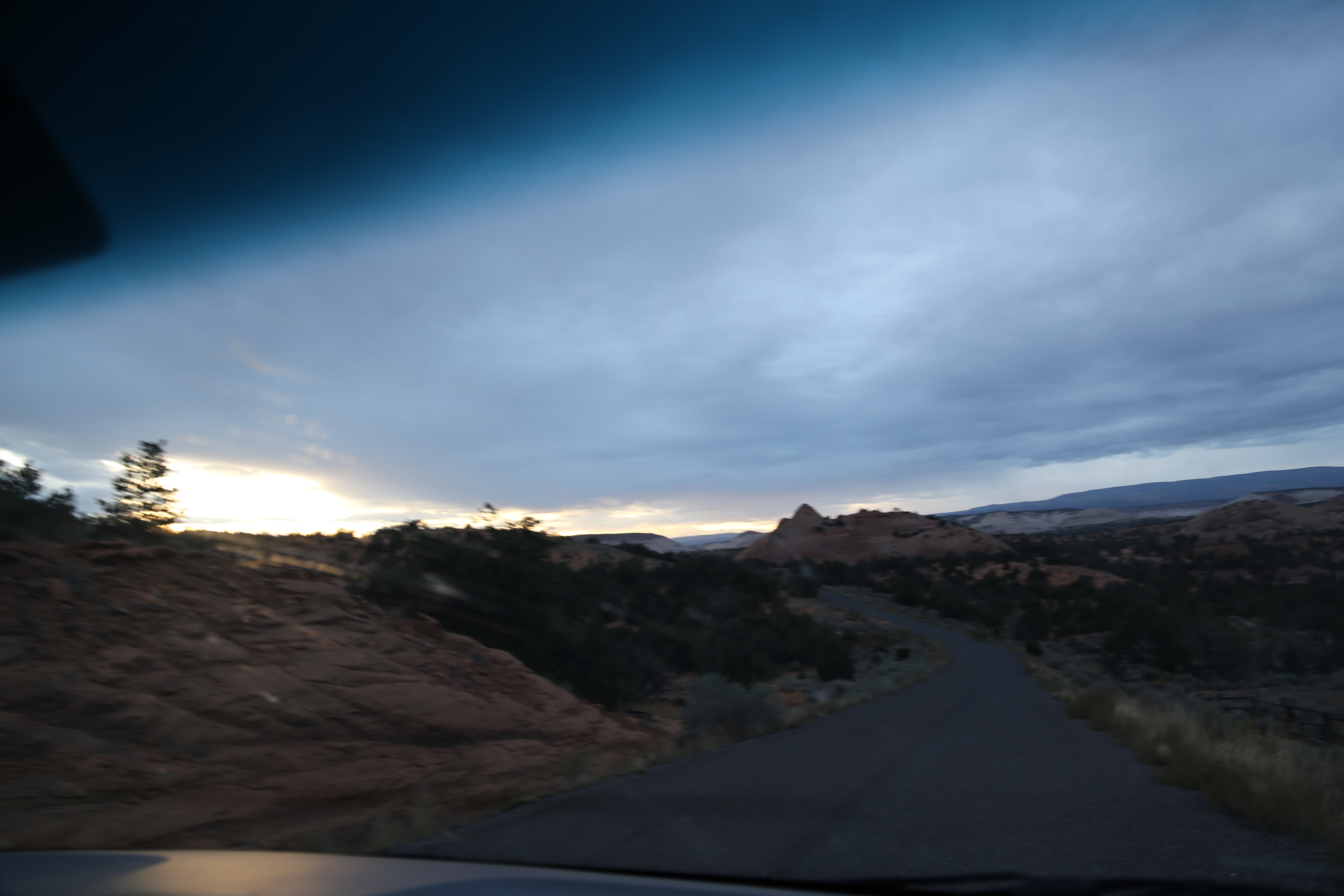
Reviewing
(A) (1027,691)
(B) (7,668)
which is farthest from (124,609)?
(A) (1027,691)

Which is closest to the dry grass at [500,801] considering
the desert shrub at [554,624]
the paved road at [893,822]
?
the paved road at [893,822]

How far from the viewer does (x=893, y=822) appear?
696 centimetres

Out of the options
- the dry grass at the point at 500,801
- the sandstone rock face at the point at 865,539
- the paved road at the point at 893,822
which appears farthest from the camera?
the sandstone rock face at the point at 865,539

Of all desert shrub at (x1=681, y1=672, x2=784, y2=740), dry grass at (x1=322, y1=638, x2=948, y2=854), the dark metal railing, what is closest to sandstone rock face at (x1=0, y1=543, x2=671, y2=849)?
dry grass at (x1=322, y1=638, x2=948, y2=854)

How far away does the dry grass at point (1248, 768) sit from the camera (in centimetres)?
618

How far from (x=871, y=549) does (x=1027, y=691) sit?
85.4m

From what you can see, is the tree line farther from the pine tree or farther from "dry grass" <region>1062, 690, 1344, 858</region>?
"dry grass" <region>1062, 690, 1344, 858</region>

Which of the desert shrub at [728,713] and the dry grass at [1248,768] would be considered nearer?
the dry grass at [1248,768]

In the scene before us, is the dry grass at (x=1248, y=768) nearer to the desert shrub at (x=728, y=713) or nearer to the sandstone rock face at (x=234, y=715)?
the desert shrub at (x=728, y=713)

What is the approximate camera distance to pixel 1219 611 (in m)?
46.3

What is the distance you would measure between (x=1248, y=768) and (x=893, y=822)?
427cm

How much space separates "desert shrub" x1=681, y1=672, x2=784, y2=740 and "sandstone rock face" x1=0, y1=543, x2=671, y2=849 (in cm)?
93

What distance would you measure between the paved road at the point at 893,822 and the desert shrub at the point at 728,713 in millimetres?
1848

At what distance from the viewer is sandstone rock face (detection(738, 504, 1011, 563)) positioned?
102125 mm
